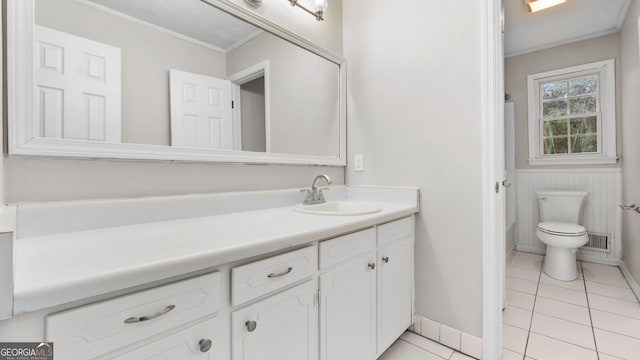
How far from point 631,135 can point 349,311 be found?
289 centimetres

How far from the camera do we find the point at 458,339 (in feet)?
4.93

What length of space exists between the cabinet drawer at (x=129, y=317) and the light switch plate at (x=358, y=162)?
1.35 metres

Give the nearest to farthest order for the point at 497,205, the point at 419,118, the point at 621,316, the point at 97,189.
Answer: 1. the point at 97,189
2. the point at 497,205
3. the point at 419,118
4. the point at 621,316

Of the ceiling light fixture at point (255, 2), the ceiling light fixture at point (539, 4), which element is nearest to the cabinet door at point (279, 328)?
the ceiling light fixture at point (255, 2)

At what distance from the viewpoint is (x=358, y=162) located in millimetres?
1927

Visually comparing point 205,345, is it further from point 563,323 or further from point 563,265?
point 563,265

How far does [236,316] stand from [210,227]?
35cm

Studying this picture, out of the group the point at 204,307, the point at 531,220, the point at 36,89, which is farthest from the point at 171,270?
the point at 531,220

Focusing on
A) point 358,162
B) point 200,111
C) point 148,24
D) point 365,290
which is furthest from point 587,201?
point 148,24

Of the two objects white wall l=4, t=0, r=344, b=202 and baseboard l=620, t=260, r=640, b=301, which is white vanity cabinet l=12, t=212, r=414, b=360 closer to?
white wall l=4, t=0, r=344, b=202

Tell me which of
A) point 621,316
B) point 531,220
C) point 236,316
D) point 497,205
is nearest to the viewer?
point 236,316

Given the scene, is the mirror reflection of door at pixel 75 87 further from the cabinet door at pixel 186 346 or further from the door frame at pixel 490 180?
the door frame at pixel 490 180

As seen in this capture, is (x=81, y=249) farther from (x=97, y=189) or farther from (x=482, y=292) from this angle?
(x=482, y=292)

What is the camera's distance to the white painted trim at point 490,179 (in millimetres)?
1384
